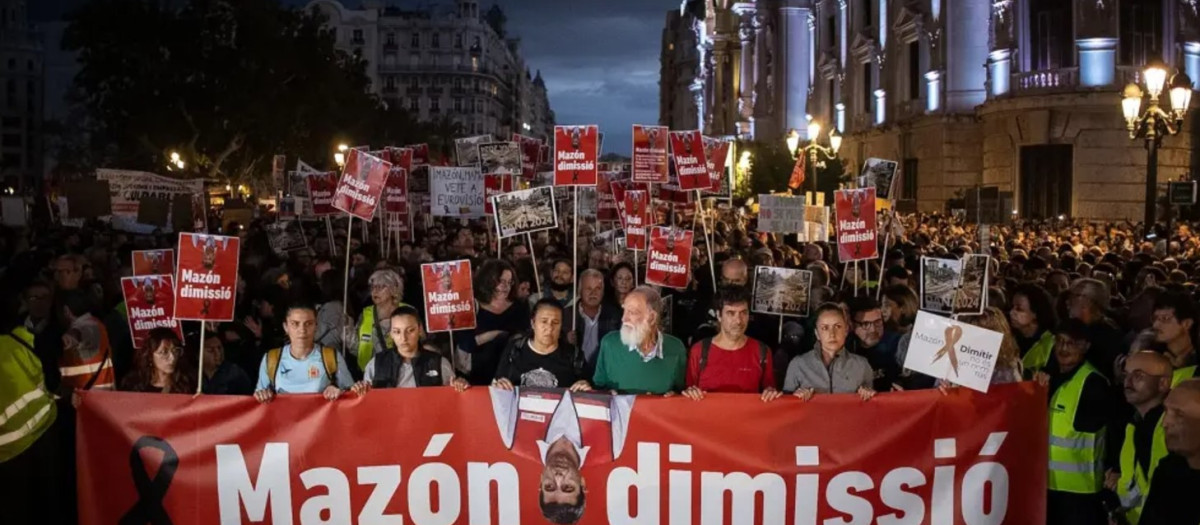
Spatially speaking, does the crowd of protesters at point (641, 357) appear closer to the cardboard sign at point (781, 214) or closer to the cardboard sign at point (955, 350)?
the cardboard sign at point (955, 350)

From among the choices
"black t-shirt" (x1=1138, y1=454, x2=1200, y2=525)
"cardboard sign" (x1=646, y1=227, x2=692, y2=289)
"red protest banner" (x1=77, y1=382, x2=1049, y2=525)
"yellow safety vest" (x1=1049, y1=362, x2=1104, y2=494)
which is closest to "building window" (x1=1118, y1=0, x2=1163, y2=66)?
"cardboard sign" (x1=646, y1=227, x2=692, y2=289)

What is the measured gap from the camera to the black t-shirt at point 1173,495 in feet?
15.4

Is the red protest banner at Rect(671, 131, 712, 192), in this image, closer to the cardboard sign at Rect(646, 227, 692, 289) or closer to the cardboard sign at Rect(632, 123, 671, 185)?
the cardboard sign at Rect(632, 123, 671, 185)

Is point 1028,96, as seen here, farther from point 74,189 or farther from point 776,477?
point 776,477

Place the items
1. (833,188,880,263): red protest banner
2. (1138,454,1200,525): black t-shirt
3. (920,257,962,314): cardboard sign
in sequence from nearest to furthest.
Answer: (1138,454,1200,525): black t-shirt → (920,257,962,314): cardboard sign → (833,188,880,263): red protest banner

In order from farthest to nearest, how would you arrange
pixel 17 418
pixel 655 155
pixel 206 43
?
pixel 206 43
pixel 655 155
pixel 17 418

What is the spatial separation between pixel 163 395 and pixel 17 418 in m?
0.76

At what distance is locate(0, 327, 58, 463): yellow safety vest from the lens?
261 inches

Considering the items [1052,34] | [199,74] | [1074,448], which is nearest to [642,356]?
[1074,448]

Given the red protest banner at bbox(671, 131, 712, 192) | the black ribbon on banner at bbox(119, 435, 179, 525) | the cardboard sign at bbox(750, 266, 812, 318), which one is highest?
the red protest banner at bbox(671, 131, 712, 192)

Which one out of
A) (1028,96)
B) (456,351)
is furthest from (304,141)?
(456,351)

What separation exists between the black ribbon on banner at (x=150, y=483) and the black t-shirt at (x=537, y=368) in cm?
193

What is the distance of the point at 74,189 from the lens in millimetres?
19078

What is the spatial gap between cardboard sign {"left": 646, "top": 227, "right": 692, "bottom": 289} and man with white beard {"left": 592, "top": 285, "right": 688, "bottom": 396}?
3.52m
